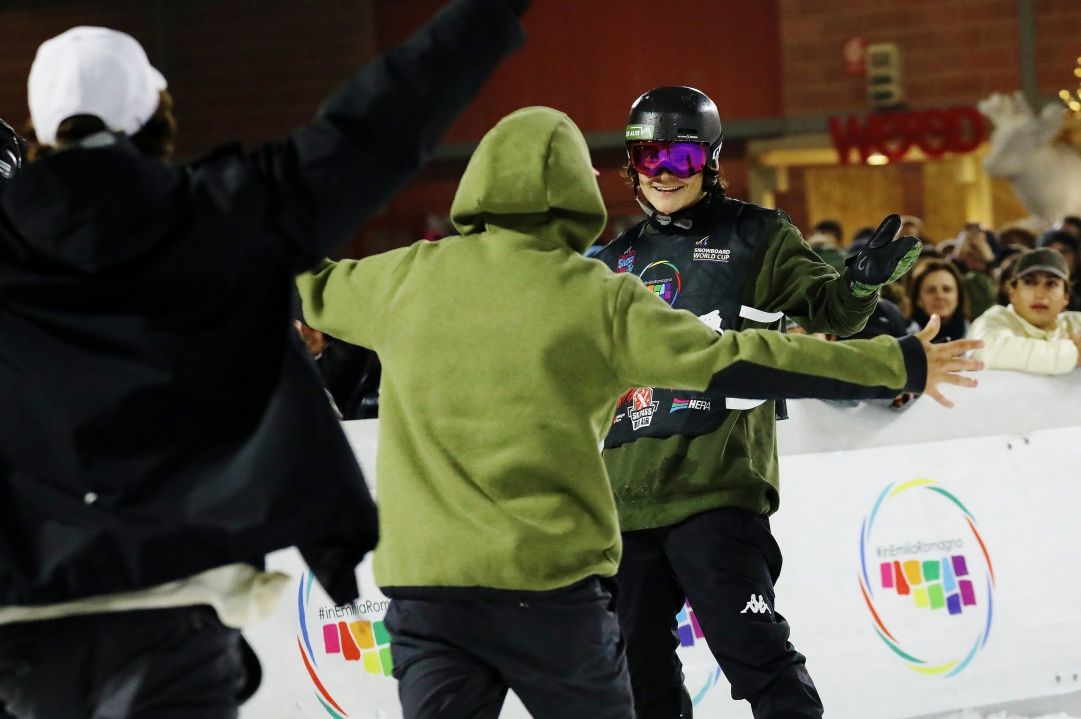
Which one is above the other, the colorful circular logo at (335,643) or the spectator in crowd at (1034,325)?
the spectator in crowd at (1034,325)

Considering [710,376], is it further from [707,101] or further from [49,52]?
[707,101]

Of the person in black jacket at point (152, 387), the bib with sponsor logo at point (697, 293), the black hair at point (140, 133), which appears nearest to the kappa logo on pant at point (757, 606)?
the bib with sponsor logo at point (697, 293)

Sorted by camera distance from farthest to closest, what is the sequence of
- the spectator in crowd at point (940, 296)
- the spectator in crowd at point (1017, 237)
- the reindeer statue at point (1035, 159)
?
1. the reindeer statue at point (1035, 159)
2. the spectator in crowd at point (1017, 237)
3. the spectator in crowd at point (940, 296)

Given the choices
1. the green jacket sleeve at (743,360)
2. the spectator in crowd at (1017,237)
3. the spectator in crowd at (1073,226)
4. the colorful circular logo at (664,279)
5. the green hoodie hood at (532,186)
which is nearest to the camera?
the green jacket sleeve at (743,360)

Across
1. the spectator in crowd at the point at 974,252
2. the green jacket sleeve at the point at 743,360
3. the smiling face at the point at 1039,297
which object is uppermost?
the green jacket sleeve at the point at 743,360

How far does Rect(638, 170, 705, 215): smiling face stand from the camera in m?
4.00

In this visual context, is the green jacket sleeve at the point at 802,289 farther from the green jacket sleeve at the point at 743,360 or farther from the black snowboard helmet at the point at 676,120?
the green jacket sleeve at the point at 743,360

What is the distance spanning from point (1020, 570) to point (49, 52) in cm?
398

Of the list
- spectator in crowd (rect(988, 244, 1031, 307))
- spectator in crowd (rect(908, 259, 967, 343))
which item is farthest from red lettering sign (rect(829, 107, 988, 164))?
spectator in crowd (rect(908, 259, 967, 343))

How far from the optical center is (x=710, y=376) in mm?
2748

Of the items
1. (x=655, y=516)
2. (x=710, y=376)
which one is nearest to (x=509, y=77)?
(x=655, y=516)

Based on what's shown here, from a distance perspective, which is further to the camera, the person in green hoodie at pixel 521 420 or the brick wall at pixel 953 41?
the brick wall at pixel 953 41

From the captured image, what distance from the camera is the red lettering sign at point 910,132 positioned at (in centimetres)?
1485

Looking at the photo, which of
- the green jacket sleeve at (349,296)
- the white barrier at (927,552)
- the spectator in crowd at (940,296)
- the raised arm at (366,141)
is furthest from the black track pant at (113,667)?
the spectator in crowd at (940,296)
